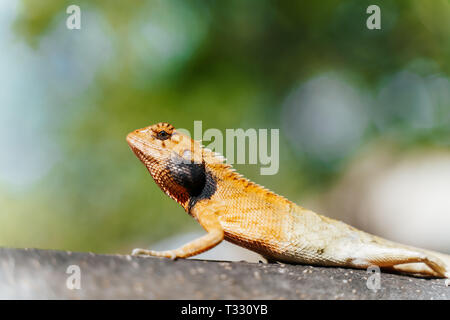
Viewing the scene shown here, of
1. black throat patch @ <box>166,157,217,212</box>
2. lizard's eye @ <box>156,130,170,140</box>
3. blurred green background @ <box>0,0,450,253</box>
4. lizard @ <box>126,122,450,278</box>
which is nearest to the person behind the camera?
lizard @ <box>126,122,450,278</box>

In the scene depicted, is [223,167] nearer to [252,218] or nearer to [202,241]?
[252,218]

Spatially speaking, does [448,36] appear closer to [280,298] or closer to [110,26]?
[110,26]

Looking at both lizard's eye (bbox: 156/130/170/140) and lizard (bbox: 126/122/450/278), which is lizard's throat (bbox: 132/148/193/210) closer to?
lizard (bbox: 126/122/450/278)

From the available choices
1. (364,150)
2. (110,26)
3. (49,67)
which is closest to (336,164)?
(364,150)

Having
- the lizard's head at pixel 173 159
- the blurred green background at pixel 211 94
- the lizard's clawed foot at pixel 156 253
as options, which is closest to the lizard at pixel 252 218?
the lizard's head at pixel 173 159

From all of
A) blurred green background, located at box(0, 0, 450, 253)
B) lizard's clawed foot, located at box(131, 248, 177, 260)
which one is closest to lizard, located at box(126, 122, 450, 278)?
lizard's clawed foot, located at box(131, 248, 177, 260)

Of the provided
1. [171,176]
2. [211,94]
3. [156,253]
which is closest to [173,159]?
[171,176]
